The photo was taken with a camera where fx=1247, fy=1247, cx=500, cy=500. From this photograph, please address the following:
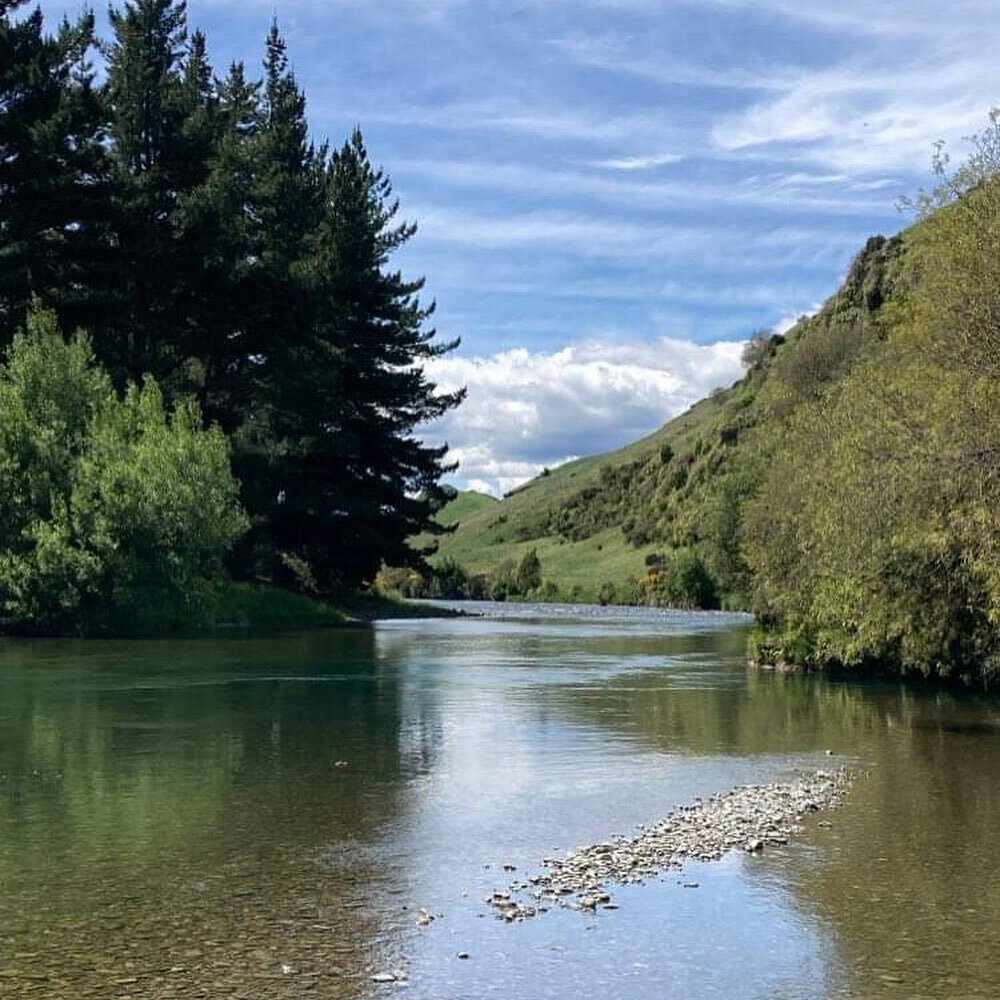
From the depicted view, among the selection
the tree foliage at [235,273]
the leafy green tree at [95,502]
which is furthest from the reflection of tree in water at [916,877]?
the tree foliage at [235,273]

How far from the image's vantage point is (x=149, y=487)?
183 feet

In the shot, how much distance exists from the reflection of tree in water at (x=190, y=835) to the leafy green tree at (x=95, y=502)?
20.7 m

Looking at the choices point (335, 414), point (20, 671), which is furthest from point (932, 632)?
point (335, 414)

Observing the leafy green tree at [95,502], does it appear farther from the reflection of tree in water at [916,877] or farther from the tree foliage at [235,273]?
the reflection of tree in water at [916,877]

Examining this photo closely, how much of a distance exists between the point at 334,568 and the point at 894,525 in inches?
2235

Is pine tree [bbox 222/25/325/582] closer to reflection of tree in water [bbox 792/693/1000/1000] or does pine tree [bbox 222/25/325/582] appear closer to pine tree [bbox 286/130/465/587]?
pine tree [bbox 286/130/465/587]

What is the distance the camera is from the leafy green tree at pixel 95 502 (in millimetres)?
54531

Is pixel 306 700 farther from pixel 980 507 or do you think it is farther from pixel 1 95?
pixel 1 95

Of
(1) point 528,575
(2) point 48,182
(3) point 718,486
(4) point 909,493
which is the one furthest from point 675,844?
(1) point 528,575

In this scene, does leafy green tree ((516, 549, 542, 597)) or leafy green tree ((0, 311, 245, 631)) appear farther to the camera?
leafy green tree ((516, 549, 542, 597))

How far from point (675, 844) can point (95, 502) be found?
43992 millimetres

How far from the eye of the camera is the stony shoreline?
44.6 ft

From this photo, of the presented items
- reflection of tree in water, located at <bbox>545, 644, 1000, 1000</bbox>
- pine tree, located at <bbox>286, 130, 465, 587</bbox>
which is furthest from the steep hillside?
reflection of tree in water, located at <bbox>545, 644, 1000, 1000</bbox>

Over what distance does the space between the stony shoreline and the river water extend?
1.03ft
